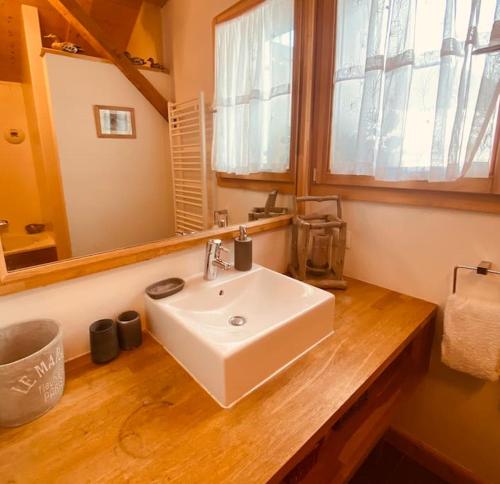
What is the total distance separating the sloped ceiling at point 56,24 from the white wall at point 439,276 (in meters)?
1.09

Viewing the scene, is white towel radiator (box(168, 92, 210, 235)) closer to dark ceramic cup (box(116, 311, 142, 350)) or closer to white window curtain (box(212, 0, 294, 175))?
white window curtain (box(212, 0, 294, 175))

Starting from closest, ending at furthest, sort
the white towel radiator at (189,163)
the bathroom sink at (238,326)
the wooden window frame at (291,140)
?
the bathroom sink at (238,326)
the white towel radiator at (189,163)
the wooden window frame at (291,140)

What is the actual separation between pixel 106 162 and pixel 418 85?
1.08 metres

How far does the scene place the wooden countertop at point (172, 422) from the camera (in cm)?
59

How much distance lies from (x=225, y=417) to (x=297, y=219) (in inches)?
36.4

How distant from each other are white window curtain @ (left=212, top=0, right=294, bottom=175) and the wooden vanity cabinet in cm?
102

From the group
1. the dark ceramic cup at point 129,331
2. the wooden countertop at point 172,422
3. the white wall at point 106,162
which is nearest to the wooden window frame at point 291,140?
the white wall at point 106,162

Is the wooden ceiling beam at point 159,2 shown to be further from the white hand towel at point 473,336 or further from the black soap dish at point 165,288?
the white hand towel at point 473,336

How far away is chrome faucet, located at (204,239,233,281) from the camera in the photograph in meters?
1.14

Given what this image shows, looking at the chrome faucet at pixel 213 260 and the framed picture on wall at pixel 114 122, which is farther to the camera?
the chrome faucet at pixel 213 260

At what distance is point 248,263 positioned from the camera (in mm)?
1246

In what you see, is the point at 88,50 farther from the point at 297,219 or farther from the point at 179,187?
the point at 297,219

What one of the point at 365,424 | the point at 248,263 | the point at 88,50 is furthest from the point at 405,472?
the point at 88,50

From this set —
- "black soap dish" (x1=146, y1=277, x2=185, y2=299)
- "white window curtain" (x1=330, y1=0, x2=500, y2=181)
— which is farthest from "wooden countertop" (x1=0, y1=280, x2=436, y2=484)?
"white window curtain" (x1=330, y1=0, x2=500, y2=181)
